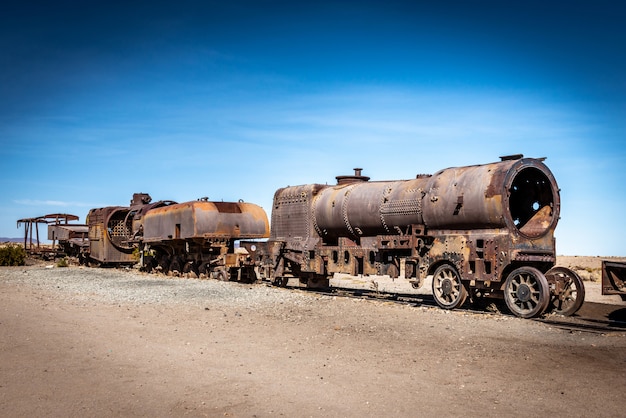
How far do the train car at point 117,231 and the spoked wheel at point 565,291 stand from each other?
2089cm

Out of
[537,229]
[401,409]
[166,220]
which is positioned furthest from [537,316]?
[166,220]

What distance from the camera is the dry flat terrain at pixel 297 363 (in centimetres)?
633

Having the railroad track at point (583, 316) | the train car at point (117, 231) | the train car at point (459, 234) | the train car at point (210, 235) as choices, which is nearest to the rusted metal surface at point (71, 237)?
the train car at point (117, 231)

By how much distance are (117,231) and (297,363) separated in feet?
80.7

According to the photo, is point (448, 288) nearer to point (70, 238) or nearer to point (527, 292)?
point (527, 292)

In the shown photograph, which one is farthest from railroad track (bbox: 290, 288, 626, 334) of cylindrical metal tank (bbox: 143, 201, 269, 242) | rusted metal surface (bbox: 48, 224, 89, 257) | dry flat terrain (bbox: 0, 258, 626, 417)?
rusted metal surface (bbox: 48, 224, 89, 257)

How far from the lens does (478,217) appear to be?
13.3 meters

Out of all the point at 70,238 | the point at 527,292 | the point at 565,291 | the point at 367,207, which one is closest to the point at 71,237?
the point at 70,238

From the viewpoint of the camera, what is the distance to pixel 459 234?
1381 cm

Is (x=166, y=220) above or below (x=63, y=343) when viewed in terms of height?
above

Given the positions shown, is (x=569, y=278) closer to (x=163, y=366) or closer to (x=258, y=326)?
(x=258, y=326)

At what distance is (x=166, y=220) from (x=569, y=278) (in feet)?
55.8

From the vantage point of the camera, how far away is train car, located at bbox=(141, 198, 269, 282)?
22.2 m

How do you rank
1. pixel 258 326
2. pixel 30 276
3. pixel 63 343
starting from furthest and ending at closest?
pixel 30 276, pixel 258 326, pixel 63 343
